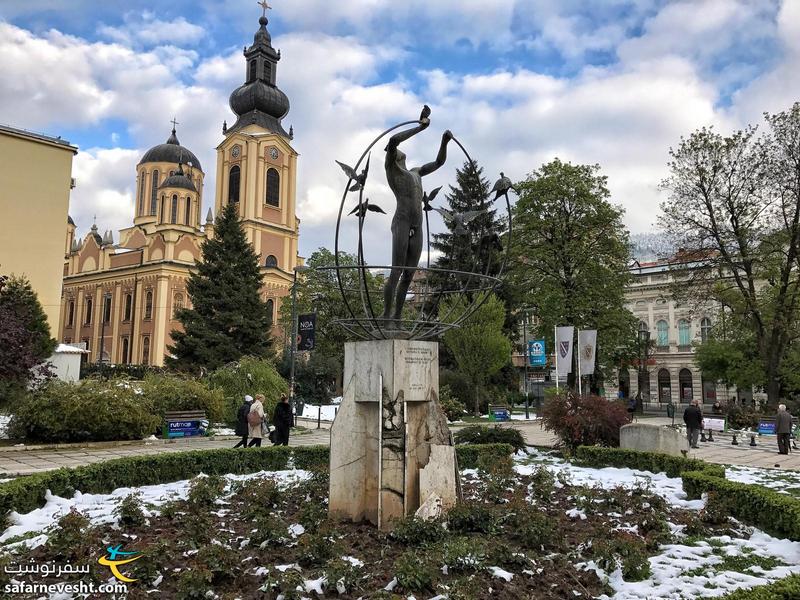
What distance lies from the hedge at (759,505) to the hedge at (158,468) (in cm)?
440

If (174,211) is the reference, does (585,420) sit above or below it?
below

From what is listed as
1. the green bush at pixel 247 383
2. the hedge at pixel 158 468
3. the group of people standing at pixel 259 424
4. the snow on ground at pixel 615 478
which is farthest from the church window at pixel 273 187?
the snow on ground at pixel 615 478

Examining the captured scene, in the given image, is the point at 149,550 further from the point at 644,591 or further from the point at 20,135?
the point at 20,135

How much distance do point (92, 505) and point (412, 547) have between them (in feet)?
15.7

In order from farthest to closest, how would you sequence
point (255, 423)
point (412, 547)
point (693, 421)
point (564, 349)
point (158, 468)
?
1. point (564, 349)
2. point (693, 421)
3. point (255, 423)
4. point (158, 468)
5. point (412, 547)

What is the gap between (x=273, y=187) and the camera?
61.0 meters

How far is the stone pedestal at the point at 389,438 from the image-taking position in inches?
280

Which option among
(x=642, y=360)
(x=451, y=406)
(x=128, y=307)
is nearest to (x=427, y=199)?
A: (x=451, y=406)

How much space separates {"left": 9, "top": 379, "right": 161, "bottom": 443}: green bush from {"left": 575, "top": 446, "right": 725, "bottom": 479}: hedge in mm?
11596

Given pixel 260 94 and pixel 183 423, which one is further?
pixel 260 94

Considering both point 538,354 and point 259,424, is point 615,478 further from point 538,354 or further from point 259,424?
point 538,354

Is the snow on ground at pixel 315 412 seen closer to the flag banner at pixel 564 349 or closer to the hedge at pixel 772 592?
the flag banner at pixel 564 349

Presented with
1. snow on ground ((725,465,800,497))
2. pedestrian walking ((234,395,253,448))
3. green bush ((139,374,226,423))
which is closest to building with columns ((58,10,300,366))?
green bush ((139,374,226,423))

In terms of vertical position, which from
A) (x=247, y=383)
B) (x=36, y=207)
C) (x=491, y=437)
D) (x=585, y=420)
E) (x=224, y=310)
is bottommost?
(x=491, y=437)
